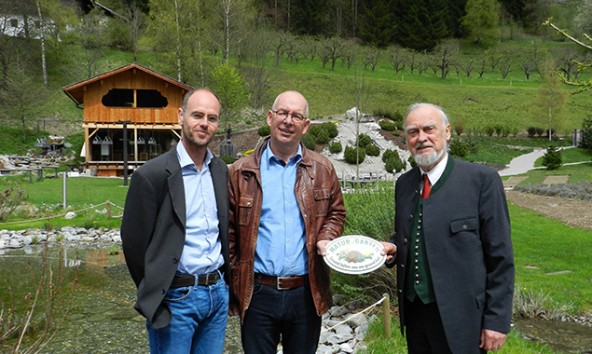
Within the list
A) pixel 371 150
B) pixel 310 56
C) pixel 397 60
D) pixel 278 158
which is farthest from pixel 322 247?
pixel 310 56

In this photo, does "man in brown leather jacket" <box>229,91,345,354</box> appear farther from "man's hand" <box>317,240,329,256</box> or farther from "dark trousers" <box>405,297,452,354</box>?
"dark trousers" <box>405,297,452,354</box>

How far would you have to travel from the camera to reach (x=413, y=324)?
3.29m

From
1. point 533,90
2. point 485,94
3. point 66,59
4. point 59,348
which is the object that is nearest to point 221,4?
point 66,59

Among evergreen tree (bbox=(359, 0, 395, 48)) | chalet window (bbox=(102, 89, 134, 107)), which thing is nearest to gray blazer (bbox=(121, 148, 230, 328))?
chalet window (bbox=(102, 89, 134, 107))

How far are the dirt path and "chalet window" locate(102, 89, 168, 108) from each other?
1951 centimetres

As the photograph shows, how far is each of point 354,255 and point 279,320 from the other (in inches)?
25.0

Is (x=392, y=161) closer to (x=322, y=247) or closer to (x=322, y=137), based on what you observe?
(x=322, y=137)

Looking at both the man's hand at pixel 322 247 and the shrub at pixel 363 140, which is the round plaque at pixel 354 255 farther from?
the shrub at pixel 363 140

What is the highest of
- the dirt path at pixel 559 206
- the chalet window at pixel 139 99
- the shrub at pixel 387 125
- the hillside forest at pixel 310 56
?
the hillside forest at pixel 310 56

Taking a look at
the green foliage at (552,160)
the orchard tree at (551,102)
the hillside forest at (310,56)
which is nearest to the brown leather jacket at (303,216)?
the hillside forest at (310,56)

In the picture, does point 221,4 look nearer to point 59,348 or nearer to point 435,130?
point 59,348

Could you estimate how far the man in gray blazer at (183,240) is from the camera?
3.12 m

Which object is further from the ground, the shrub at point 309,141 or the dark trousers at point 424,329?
the shrub at point 309,141

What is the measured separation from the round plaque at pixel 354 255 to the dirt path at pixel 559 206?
11.7 meters
